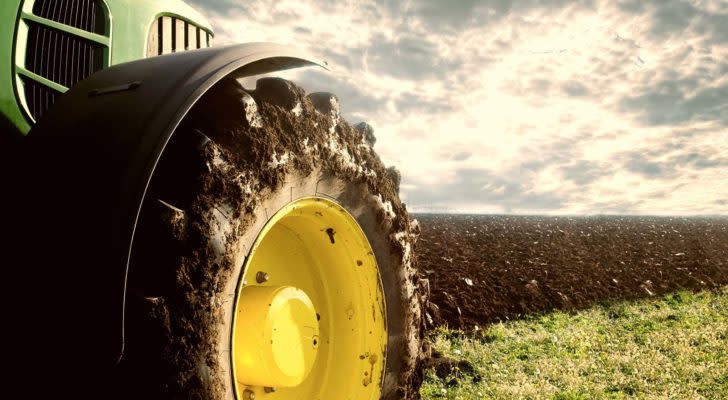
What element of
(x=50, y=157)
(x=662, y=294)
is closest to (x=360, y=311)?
(x=50, y=157)

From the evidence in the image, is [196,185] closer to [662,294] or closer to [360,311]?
[360,311]

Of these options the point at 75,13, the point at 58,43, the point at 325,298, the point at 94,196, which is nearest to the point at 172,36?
the point at 75,13

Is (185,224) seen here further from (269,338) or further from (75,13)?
(75,13)

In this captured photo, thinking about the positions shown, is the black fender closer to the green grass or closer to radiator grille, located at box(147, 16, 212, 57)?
radiator grille, located at box(147, 16, 212, 57)

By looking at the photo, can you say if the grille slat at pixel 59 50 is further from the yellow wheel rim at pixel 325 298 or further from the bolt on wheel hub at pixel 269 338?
the bolt on wheel hub at pixel 269 338

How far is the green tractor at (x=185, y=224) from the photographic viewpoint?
67.7 inches

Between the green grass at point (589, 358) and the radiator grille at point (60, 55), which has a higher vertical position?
the radiator grille at point (60, 55)

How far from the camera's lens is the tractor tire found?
176cm

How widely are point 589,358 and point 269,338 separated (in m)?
4.44

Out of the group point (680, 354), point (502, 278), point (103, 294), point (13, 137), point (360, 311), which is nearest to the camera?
point (103, 294)

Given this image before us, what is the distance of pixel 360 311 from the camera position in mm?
2848

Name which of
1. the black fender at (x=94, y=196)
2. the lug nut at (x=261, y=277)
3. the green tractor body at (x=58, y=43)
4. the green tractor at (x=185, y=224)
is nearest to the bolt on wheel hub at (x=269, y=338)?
the green tractor at (x=185, y=224)

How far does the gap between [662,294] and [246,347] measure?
1042cm

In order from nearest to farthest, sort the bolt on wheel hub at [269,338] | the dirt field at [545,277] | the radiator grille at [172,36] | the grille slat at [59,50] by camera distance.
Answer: the bolt on wheel hub at [269,338] < the grille slat at [59,50] < the radiator grille at [172,36] < the dirt field at [545,277]
